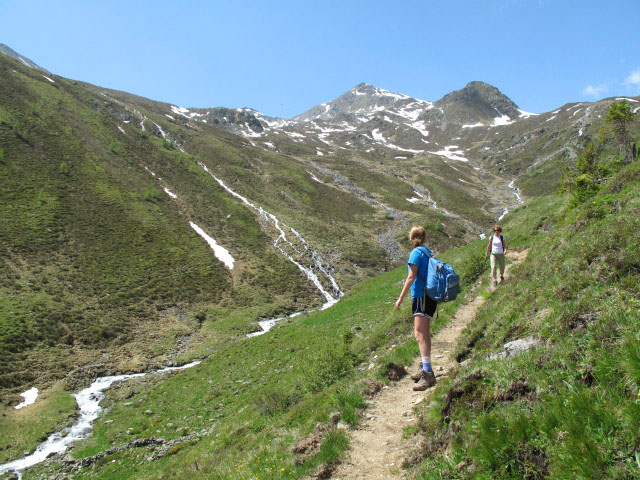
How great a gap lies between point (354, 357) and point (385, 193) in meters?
90.8

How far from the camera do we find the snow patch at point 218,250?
48781 mm

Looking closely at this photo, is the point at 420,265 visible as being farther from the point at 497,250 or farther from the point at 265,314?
the point at 265,314

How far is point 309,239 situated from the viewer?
60.7 meters

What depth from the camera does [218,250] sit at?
5162 centimetres

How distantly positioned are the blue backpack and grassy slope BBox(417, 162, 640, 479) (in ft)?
4.29

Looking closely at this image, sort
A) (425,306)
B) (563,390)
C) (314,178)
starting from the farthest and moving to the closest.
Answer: (314,178) < (425,306) < (563,390)

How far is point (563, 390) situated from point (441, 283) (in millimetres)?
3073

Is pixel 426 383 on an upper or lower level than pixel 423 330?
lower

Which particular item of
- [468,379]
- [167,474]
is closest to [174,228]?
[167,474]

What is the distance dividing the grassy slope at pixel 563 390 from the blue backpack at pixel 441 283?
4.29 ft

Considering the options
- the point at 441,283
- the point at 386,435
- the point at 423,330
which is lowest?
the point at 386,435

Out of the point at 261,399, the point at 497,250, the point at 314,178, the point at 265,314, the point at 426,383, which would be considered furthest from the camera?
the point at 314,178

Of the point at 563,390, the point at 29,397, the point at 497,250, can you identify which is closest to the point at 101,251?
the point at 29,397

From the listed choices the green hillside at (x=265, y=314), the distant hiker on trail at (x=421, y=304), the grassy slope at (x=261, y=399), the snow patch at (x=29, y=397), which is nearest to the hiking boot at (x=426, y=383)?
the distant hiker on trail at (x=421, y=304)
